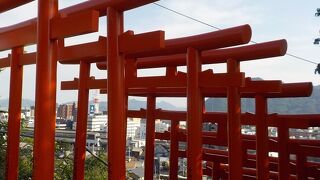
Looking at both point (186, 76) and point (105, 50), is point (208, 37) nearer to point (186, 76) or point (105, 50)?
point (186, 76)

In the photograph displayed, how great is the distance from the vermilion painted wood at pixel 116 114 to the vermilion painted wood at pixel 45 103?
0.48m

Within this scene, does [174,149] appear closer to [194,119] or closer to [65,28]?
[194,119]

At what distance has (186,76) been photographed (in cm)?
430

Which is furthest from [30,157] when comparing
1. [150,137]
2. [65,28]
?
[65,28]

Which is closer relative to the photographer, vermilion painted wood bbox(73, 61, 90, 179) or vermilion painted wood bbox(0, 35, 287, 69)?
vermilion painted wood bbox(0, 35, 287, 69)

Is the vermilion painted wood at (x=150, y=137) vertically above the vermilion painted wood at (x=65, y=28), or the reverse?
the vermilion painted wood at (x=65, y=28)

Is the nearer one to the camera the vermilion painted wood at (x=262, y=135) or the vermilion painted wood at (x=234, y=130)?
the vermilion painted wood at (x=234, y=130)

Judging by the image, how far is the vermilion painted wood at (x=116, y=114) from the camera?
2.91 meters

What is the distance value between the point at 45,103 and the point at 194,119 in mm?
1836

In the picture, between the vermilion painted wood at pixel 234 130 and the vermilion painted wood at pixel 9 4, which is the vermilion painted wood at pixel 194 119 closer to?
the vermilion painted wood at pixel 234 130

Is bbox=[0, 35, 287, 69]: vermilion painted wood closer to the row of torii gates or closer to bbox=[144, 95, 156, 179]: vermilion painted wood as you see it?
the row of torii gates

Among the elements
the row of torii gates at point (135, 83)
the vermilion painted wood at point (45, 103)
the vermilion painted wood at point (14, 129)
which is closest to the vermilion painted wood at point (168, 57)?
the row of torii gates at point (135, 83)

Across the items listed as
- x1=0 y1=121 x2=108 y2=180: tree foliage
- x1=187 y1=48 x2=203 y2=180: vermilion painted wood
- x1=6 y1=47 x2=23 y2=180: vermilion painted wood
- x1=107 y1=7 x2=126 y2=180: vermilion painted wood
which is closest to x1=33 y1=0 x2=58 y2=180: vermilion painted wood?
x1=107 y1=7 x2=126 y2=180: vermilion painted wood

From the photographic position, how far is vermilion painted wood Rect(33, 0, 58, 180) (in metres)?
2.62
